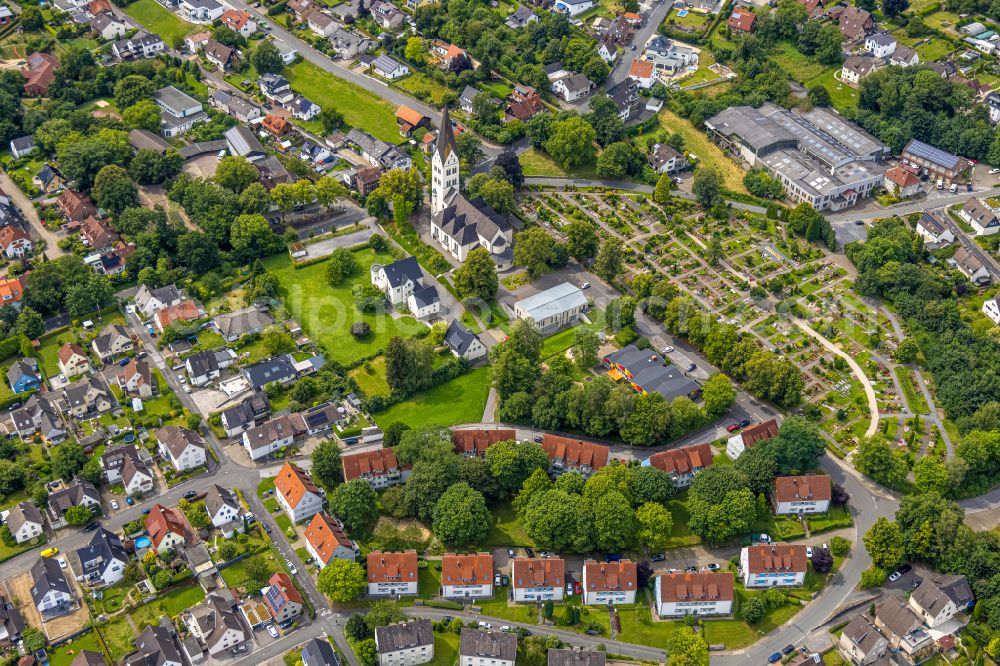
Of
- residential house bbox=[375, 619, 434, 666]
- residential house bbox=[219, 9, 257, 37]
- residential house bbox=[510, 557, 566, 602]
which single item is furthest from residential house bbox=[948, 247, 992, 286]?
residential house bbox=[219, 9, 257, 37]

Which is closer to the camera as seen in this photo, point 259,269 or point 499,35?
point 259,269

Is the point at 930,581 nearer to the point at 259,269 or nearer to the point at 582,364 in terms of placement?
the point at 582,364

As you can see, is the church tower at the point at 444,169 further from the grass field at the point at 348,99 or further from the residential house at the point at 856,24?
the residential house at the point at 856,24

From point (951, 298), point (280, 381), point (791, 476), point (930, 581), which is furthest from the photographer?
point (951, 298)

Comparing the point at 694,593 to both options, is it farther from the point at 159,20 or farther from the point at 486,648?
the point at 159,20

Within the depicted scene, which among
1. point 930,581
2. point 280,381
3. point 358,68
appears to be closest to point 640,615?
point 930,581

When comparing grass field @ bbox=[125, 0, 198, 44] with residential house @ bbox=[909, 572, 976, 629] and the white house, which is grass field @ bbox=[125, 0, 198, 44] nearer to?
the white house
